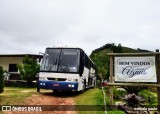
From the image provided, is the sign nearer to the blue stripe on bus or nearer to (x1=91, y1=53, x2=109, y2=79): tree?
the blue stripe on bus

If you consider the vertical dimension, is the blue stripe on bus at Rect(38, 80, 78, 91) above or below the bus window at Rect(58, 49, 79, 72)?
below

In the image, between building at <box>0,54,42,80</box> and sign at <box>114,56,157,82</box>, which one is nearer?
sign at <box>114,56,157,82</box>

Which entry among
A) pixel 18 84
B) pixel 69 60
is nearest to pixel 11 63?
pixel 18 84

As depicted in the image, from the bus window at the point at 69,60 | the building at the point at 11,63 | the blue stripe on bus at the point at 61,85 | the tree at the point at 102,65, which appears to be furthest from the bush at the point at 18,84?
the tree at the point at 102,65

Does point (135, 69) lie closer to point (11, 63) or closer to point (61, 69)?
point (61, 69)

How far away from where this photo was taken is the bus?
50.6 feet

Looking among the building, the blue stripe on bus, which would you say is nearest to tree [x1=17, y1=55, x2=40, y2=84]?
the building

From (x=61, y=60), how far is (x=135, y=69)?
6044mm

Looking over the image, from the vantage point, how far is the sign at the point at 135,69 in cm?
1112

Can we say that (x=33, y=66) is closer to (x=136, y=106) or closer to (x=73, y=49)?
(x=73, y=49)

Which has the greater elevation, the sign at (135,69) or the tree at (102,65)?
the tree at (102,65)

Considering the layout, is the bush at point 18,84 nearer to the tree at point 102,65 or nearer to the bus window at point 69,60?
the bus window at point 69,60

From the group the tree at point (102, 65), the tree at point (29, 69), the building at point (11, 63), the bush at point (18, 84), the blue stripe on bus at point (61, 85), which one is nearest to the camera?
the blue stripe on bus at point (61, 85)

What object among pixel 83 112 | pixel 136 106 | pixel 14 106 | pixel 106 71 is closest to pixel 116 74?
pixel 136 106
